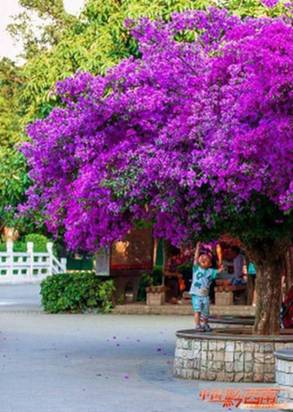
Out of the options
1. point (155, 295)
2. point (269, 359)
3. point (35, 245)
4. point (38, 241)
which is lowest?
point (269, 359)

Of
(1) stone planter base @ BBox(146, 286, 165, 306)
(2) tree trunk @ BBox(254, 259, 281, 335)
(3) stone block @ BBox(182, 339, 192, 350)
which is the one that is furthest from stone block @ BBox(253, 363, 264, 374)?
(1) stone planter base @ BBox(146, 286, 165, 306)

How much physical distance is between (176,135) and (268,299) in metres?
2.73

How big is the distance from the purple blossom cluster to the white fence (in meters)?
37.0

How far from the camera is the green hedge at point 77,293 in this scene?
101ft

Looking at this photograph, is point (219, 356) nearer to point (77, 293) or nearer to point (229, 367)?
point (229, 367)

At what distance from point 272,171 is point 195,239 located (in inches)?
94.9

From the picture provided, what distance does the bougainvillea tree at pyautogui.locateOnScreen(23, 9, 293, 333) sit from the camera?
1472cm

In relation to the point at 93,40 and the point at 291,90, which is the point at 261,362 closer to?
the point at 291,90

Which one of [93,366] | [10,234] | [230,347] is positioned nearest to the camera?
[230,347]

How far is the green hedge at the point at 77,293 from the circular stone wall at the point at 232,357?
14640 mm

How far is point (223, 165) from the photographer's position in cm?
1490

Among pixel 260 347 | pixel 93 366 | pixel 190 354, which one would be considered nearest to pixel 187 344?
pixel 190 354

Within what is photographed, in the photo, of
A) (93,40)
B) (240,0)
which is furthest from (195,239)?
(93,40)

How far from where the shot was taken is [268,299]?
17188mm
